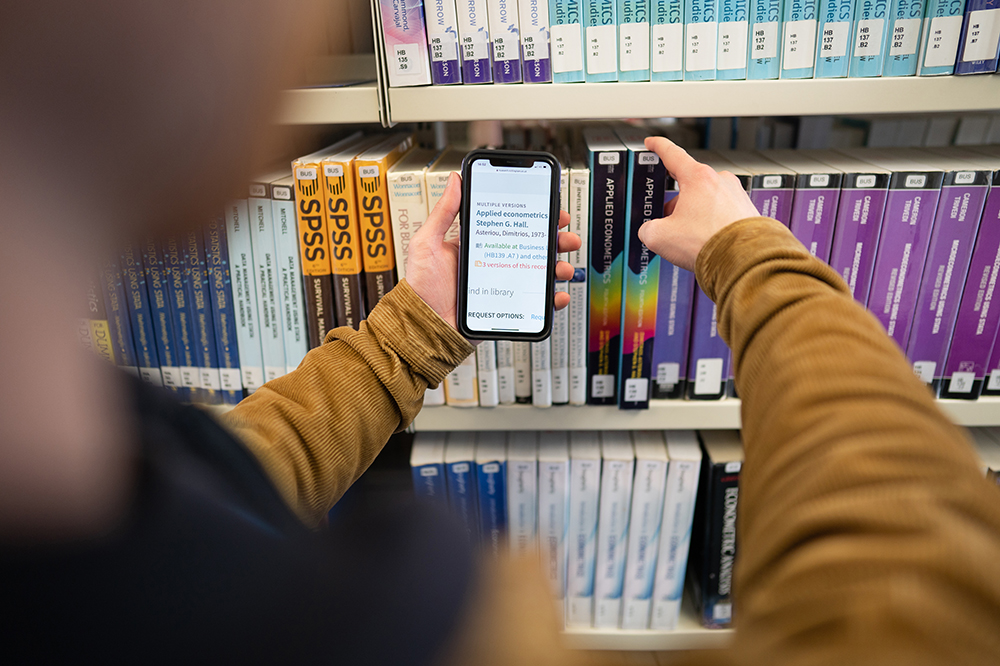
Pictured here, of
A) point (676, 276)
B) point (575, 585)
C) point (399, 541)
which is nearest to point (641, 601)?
point (575, 585)

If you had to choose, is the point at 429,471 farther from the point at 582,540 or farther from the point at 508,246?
the point at 508,246

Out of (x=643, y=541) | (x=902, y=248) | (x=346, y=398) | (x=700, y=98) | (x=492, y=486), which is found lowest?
(x=643, y=541)

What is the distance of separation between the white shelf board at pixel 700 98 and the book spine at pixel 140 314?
1.34 feet

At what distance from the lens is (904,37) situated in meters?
0.60

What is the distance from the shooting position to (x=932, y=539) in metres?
0.27

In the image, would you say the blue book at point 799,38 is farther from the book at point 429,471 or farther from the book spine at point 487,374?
the book at point 429,471

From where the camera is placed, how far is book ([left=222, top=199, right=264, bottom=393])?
704 millimetres

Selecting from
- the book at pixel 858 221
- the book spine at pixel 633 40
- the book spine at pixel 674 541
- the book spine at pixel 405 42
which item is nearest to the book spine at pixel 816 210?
the book at pixel 858 221

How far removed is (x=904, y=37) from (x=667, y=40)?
26 cm

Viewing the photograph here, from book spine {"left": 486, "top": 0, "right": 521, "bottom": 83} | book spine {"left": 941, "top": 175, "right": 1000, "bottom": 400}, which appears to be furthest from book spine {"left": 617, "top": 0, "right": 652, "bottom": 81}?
book spine {"left": 941, "top": 175, "right": 1000, "bottom": 400}

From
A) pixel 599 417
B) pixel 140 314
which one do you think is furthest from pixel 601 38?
pixel 140 314

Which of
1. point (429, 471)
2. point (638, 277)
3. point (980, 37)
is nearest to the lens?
point (980, 37)

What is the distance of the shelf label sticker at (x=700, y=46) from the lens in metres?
0.60

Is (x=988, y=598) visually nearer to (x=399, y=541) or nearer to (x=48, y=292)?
(x=399, y=541)
